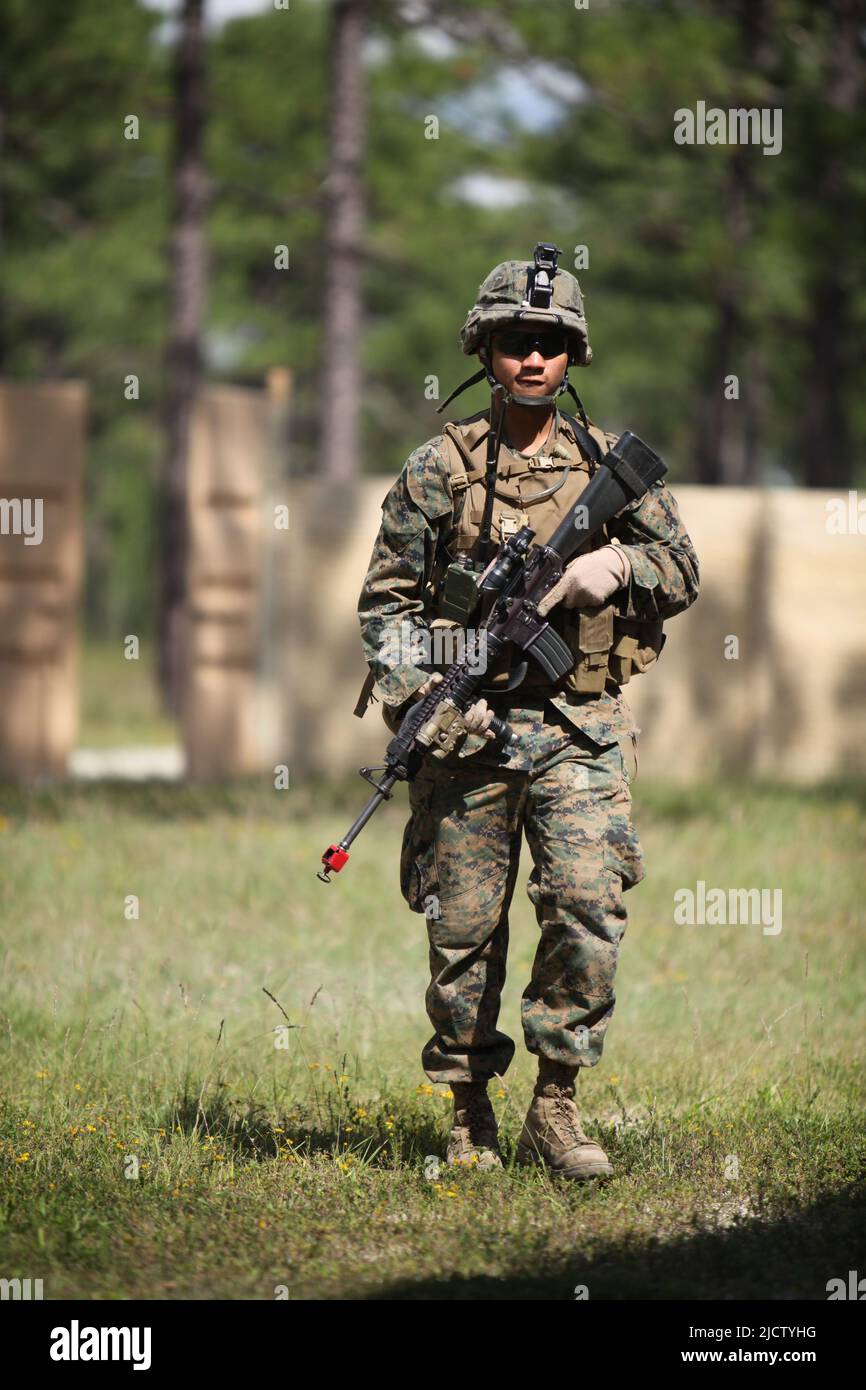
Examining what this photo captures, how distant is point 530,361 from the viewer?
15.5 ft

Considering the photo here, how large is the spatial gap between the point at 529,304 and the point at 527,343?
0.38 feet

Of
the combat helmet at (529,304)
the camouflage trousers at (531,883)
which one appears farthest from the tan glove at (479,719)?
the combat helmet at (529,304)

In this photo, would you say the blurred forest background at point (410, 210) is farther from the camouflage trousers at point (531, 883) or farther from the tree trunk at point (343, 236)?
the camouflage trousers at point (531, 883)

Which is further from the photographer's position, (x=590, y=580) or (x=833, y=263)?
(x=833, y=263)

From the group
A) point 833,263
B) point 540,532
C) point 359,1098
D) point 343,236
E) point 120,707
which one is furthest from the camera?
point 120,707

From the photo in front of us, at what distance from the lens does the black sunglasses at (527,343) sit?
471 cm

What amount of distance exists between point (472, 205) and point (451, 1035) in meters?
26.9

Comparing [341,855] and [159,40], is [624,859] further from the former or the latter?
[159,40]

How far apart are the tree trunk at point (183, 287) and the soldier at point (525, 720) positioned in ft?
44.5

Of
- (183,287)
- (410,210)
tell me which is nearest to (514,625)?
(183,287)

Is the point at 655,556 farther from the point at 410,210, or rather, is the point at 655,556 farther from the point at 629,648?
the point at 410,210

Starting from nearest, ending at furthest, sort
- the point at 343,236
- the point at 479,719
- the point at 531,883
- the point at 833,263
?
the point at 479,719 < the point at 531,883 < the point at 833,263 < the point at 343,236

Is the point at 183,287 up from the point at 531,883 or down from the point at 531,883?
up
